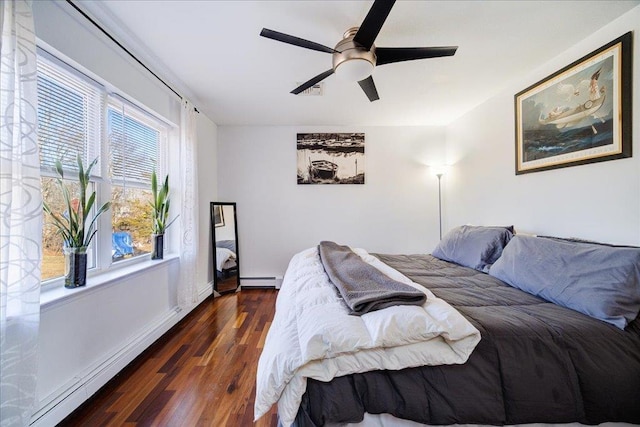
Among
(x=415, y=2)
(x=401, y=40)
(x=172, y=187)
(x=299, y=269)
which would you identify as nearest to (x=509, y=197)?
(x=401, y=40)

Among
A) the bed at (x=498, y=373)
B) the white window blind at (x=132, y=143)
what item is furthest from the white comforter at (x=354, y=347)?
the white window blind at (x=132, y=143)

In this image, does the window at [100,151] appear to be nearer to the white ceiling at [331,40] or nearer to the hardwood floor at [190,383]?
the white ceiling at [331,40]

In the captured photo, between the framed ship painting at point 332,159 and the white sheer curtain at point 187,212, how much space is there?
1.51 metres

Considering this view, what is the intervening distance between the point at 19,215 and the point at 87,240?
0.55 metres

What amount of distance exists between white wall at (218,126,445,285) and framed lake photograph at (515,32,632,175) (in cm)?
148

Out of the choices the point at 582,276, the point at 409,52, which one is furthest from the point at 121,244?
the point at 582,276

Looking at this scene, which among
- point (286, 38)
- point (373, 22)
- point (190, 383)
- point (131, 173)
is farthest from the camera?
point (131, 173)

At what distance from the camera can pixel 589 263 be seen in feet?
4.51

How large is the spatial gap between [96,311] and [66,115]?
1.29 m

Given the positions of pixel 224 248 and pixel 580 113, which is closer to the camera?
pixel 580 113

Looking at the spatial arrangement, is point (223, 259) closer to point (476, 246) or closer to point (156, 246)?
point (156, 246)

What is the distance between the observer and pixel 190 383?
1.67 m

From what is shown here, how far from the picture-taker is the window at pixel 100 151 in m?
1.44

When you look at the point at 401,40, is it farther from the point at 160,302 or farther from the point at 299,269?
the point at 160,302
